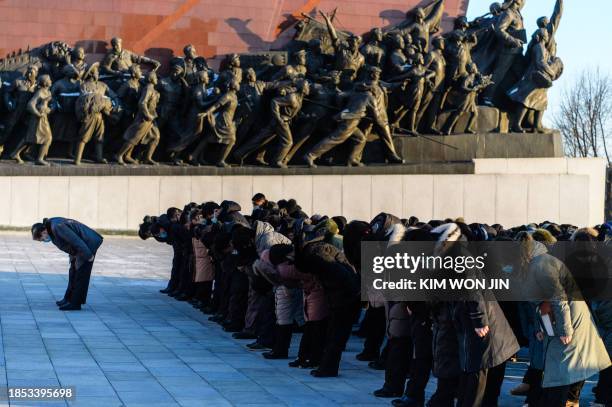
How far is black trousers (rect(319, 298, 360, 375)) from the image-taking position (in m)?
8.37

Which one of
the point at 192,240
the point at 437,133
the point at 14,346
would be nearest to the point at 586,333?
the point at 14,346

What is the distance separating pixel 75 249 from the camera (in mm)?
11938

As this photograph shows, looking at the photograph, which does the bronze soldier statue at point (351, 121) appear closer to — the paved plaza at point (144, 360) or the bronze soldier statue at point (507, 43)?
the bronze soldier statue at point (507, 43)

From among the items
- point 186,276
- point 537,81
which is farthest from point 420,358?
point 537,81

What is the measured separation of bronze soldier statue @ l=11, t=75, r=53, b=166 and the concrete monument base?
712 mm

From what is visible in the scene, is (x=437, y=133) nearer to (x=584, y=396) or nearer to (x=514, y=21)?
(x=514, y=21)

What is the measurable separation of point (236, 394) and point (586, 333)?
8.12 ft

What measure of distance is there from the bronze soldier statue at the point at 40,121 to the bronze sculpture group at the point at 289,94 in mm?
23

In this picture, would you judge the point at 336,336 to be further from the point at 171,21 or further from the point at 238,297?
the point at 171,21

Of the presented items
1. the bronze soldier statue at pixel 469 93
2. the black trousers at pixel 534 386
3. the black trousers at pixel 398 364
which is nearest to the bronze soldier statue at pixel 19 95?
the bronze soldier statue at pixel 469 93

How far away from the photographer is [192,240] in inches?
510

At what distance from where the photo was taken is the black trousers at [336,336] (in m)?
8.37

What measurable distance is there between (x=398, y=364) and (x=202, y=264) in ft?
17.6

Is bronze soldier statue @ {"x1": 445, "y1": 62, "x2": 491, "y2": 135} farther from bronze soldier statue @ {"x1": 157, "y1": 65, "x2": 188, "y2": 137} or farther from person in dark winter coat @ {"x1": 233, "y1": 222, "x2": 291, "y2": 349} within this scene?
person in dark winter coat @ {"x1": 233, "y1": 222, "x2": 291, "y2": 349}
